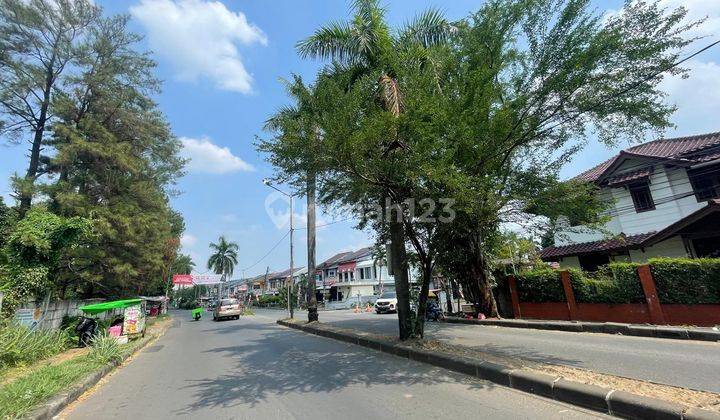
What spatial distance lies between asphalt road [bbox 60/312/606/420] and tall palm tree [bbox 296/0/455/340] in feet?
7.41

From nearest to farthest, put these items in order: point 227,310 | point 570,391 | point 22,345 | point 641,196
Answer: point 570,391
point 22,345
point 641,196
point 227,310

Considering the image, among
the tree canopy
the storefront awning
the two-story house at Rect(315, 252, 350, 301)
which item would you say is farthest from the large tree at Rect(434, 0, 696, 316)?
the two-story house at Rect(315, 252, 350, 301)

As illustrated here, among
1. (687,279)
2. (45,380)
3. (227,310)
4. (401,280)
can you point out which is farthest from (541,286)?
(227,310)

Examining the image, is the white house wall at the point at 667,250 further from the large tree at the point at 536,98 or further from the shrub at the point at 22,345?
the shrub at the point at 22,345

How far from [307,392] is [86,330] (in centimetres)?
1225

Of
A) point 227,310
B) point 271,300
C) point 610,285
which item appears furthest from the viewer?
point 271,300

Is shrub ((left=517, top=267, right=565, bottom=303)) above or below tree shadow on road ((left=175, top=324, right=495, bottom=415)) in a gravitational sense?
above

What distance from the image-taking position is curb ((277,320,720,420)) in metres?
4.22

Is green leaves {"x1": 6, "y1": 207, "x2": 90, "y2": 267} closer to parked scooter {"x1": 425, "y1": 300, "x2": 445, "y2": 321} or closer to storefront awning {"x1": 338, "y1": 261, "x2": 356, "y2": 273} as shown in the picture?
parked scooter {"x1": 425, "y1": 300, "x2": 445, "y2": 321}

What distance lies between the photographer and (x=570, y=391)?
510cm

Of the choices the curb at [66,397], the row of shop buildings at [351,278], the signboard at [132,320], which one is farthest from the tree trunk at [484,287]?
the row of shop buildings at [351,278]

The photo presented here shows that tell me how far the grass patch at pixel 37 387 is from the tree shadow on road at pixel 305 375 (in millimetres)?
2084

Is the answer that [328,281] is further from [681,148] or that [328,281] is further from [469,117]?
[469,117]

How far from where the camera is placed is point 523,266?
68.5ft
